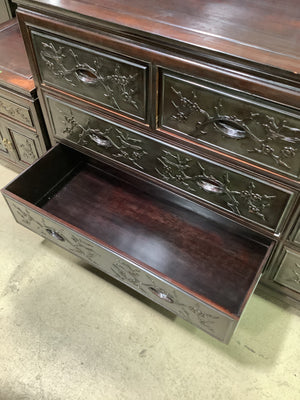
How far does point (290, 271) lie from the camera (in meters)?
0.99

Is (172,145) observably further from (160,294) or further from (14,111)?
(14,111)

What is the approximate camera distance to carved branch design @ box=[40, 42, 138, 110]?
2.77 ft

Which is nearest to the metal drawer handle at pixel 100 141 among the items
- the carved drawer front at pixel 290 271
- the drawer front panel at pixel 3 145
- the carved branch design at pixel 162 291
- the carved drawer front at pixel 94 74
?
the carved drawer front at pixel 94 74

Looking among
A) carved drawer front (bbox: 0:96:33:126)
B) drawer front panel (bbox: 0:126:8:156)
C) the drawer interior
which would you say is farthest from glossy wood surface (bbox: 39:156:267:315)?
drawer front panel (bbox: 0:126:8:156)

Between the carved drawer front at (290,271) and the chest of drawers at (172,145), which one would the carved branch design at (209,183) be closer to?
the chest of drawers at (172,145)

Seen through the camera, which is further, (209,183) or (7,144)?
(7,144)

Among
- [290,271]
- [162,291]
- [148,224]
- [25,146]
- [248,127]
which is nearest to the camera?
[248,127]

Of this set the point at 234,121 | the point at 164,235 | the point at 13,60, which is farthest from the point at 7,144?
the point at 234,121

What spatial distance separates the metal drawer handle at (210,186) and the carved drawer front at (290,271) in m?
0.23

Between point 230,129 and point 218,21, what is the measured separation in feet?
0.74

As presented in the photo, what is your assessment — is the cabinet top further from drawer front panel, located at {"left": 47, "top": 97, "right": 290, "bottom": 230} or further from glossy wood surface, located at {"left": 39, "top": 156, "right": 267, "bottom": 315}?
glossy wood surface, located at {"left": 39, "top": 156, "right": 267, "bottom": 315}

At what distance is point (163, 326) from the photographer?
43.3 inches

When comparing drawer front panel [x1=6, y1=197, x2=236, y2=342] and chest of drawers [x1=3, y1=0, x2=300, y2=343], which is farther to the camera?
drawer front panel [x1=6, y1=197, x2=236, y2=342]

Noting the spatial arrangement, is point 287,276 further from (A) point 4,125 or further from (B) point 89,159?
(A) point 4,125
